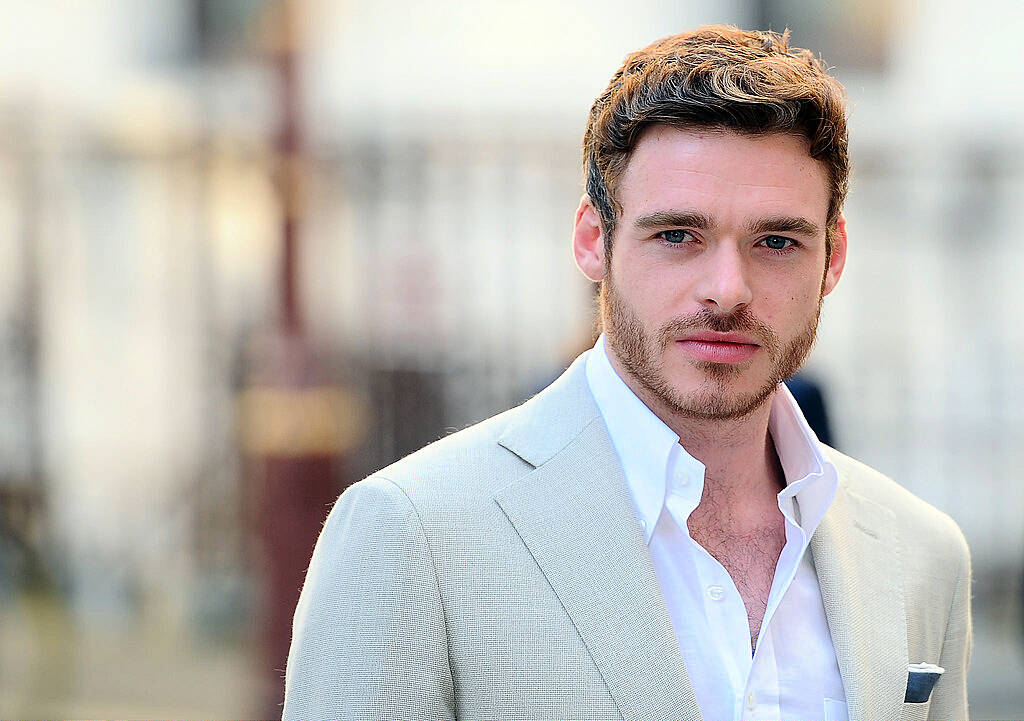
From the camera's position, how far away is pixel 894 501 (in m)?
2.27

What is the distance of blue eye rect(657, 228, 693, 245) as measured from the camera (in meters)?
1.94

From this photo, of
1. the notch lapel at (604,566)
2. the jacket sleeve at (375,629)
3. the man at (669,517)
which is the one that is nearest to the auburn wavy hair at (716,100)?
the man at (669,517)

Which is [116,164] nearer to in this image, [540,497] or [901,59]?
[901,59]

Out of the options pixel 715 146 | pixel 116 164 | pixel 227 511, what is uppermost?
pixel 715 146

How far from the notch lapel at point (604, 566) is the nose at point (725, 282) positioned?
0.89ft

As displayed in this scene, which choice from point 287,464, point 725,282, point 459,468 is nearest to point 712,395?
point 725,282

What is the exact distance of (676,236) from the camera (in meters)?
1.94

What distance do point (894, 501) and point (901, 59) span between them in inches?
306

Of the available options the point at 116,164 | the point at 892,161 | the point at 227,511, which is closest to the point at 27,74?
the point at 116,164

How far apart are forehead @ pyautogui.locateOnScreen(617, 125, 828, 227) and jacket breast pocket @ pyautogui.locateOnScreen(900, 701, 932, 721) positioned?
0.78 metres

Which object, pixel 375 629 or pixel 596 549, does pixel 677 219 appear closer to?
pixel 596 549

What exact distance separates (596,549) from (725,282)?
0.42 metres

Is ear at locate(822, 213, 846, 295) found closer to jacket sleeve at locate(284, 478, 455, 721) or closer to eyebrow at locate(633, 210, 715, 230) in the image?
eyebrow at locate(633, 210, 715, 230)

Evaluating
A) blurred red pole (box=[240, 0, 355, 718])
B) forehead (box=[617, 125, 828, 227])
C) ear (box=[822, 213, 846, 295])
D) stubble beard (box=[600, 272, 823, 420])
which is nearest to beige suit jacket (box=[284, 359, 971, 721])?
stubble beard (box=[600, 272, 823, 420])
